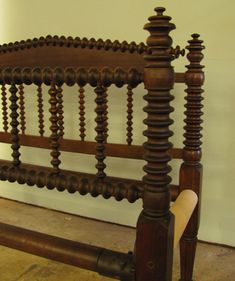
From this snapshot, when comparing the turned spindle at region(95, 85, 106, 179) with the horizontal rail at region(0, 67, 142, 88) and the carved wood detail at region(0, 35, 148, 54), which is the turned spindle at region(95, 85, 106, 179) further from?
the carved wood detail at region(0, 35, 148, 54)

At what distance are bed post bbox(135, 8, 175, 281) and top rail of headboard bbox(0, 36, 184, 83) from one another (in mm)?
687

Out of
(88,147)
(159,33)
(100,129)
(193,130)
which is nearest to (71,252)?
(100,129)

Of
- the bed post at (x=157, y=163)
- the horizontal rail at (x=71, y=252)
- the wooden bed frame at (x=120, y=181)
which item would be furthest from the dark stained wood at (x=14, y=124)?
the bed post at (x=157, y=163)

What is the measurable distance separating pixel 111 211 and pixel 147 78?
1.30 metres

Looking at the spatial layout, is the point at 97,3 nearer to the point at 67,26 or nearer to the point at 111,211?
the point at 67,26

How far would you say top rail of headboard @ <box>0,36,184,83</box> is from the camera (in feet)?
4.00

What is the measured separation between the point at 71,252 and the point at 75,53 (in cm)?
88

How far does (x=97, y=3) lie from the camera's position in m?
1.56

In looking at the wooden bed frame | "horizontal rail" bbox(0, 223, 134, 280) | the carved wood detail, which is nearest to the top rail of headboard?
the carved wood detail

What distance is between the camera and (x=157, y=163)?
0.49 metres

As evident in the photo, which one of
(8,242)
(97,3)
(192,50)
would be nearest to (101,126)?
(8,242)

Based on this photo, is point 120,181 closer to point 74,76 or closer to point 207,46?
point 74,76

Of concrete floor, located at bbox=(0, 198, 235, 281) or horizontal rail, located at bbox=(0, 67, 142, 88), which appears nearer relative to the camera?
horizontal rail, located at bbox=(0, 67, 142, 88)

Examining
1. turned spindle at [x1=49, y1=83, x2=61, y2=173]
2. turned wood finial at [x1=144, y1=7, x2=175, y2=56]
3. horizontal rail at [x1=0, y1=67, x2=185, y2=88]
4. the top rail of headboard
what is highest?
the top rail of headboard
